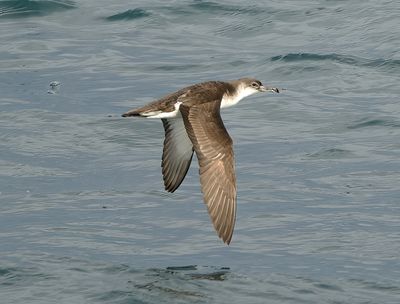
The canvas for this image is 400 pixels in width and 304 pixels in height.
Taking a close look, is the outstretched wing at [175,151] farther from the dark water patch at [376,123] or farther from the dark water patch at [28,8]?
the dark water patch at [28,8]

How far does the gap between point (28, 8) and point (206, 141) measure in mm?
11120

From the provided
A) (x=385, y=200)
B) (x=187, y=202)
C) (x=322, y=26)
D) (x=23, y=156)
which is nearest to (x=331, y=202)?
(x=385, y=200)

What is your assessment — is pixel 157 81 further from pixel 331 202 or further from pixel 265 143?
pixel 331 202

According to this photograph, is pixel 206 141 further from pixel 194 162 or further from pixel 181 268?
pixel 194 162

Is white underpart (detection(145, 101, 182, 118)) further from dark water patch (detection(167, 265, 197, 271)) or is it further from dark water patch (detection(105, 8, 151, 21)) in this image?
dark water patch (detection(105, 8, 151, 21))

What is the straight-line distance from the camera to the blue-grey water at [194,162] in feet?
39.7

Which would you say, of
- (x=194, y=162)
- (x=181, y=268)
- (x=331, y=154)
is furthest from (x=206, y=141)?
(x=331, y=154)

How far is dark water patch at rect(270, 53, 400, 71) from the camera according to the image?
18.9m

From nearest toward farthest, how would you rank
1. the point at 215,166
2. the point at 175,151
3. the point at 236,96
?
the point at 215,166 → the point at 175,151 → the point at 236,96

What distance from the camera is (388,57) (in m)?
19.2

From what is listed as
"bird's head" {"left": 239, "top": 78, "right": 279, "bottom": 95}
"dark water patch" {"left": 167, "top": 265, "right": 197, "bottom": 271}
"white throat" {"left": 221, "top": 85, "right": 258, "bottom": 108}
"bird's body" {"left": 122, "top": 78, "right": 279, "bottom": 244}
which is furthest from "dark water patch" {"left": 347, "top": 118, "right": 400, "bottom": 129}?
"dark water patch" {"left": 167, "top": 265, "right": 197, "bottom": 271}

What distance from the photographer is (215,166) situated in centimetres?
1169

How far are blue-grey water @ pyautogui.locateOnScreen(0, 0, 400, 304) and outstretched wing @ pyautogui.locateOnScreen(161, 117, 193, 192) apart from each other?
1.90ft

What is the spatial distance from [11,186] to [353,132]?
4294mm
